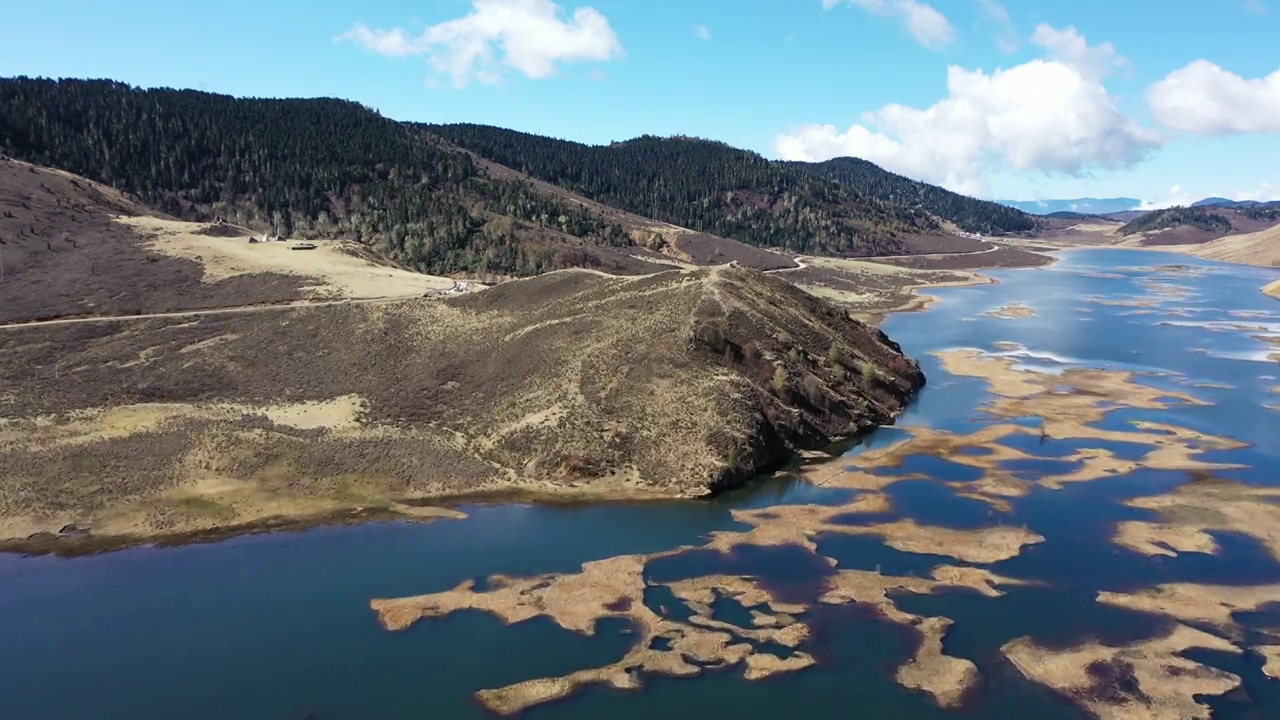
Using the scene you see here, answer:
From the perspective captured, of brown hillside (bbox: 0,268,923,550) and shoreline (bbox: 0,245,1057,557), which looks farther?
brown hillside (bbox: 0,268,923,550)

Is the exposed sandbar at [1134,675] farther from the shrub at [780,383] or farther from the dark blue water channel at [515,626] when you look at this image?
the shrub at [780,383]

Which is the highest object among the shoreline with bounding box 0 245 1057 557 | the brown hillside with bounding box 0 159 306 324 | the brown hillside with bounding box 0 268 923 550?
the brown hillside with bounding box 0 159 306 324

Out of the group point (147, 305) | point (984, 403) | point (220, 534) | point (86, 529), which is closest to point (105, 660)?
point (220, 534)

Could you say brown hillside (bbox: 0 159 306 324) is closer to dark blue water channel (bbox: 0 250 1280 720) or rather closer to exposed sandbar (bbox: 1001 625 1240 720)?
dark blue water channel (bbox: 0 250 1280 720)

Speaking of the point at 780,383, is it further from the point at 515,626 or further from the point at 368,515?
the point at 515,626

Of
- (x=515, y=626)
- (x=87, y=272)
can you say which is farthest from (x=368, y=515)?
(x=87, y=272)

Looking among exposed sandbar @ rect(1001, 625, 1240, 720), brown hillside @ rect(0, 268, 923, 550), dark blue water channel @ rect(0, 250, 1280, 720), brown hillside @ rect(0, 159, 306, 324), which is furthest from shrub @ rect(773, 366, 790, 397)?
brown hillside @ rect(0, 159, 306, 324)
